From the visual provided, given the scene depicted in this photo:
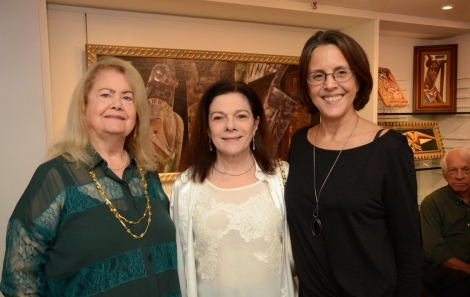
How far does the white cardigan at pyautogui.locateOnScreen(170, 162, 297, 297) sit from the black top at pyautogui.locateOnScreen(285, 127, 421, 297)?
185mm

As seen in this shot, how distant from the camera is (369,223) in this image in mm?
1371

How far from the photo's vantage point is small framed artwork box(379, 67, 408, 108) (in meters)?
3.28

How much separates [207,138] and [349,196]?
715 mm

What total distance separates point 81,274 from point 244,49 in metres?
2.19

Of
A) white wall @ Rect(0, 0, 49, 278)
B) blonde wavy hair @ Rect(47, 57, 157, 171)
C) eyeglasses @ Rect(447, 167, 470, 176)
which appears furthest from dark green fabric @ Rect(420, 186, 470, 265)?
white wall @ Rect(0, 0, 49, 278)

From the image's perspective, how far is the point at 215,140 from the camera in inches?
65.6

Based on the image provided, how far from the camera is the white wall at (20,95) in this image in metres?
2.09

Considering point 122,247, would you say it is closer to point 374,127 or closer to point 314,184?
point 314,184

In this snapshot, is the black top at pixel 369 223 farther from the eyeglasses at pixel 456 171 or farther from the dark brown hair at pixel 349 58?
the eyeglasses at pixel 456 171

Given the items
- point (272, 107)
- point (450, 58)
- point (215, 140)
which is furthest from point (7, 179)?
point (450, 58)

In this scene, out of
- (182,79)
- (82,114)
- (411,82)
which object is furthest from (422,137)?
(82,114)

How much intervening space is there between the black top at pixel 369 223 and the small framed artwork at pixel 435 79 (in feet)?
8.35

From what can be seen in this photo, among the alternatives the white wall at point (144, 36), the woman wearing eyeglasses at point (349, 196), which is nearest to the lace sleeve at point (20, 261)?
the woman wearing eyeglasses at point (349, 196)

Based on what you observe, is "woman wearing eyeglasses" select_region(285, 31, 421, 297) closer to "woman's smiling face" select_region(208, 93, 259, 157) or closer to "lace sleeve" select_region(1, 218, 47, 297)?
"woman's smiling face" select_region(208, 93, 259, 157)
